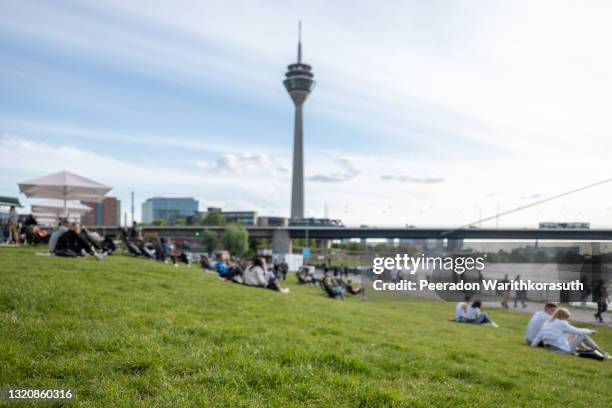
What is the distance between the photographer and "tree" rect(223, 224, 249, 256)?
101m

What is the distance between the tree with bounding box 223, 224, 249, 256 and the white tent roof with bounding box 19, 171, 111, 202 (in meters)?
78.4

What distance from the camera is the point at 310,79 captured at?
7239 inches

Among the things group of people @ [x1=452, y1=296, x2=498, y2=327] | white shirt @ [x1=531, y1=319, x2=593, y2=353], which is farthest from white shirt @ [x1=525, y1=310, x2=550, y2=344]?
group of people @ [x1=452, y1=296, x2=498, y2=327]

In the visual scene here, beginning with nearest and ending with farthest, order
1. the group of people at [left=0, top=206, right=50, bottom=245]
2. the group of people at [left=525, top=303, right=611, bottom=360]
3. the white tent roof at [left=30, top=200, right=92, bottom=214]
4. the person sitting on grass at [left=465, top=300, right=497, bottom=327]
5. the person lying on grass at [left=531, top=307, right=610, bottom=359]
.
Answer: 1. the group of people at [left=525, top=303, right=611, bottom=360]
2. the person lying on grass at [left=531, top=307, right=610, bottom=359]
3. the person sitting on grass at [left=465, top=300, right=497, bottom=327]
4. the group of people at [left=0, top=206, right=50, bottom=245]
5. the white tent roof at [left=30, top=200, right=92, bottom=214]

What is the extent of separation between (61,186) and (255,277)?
1115cm

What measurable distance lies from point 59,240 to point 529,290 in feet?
44.6

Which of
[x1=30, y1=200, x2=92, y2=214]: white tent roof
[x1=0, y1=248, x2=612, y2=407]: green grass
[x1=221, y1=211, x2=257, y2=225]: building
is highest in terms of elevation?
[x1=221, y1=211, x2=257, y2=225]: building

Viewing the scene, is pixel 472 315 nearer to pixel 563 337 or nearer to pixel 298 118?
pixel 563 337

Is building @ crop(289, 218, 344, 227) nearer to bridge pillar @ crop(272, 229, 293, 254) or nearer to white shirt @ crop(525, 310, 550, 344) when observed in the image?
bridge pillar @ crop(272, 229, 293, 254)

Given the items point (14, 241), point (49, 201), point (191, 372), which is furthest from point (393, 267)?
point (49, 201)

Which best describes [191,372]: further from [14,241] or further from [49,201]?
[49,201]

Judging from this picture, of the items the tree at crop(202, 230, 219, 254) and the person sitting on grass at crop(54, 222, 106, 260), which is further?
the tree at crop(202, 230, 219, 254)

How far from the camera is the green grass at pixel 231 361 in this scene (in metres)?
4.11

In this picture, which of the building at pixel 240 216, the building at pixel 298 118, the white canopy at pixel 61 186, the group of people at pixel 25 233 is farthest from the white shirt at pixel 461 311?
the building at pixel 240 216
